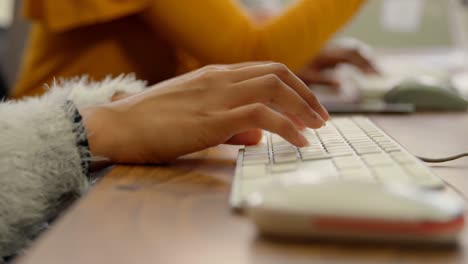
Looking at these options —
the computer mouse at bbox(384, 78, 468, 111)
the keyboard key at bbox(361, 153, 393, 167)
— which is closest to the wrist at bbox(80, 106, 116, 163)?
the keyboard key at bbox(361, 153, 393, 167)

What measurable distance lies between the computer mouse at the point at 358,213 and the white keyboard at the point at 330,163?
0.06m

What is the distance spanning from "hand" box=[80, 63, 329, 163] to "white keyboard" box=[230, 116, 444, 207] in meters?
0.03

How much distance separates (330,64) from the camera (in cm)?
153

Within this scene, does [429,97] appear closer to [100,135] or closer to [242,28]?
[242,28]

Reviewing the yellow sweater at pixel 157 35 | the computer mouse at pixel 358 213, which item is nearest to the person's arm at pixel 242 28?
the yellow sweater at pixel 157 35

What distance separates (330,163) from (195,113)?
0.15 m

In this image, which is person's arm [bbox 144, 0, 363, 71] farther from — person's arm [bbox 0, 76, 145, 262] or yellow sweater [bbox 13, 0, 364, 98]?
person's arm [bbox 0, 76, 145, 262]

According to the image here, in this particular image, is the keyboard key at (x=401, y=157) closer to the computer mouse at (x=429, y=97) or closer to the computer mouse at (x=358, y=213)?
the computer mouse at (x=358, y=213)

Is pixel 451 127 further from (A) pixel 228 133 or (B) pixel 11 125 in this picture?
(B) pixel 11 125

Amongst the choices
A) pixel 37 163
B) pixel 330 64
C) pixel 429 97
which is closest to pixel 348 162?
pixel 37 163

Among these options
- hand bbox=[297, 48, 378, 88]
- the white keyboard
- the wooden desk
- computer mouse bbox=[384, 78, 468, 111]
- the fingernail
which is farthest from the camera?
hand bbox=[297, 48, 378, 88]

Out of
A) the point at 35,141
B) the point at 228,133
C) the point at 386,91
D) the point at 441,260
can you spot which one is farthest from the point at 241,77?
the point at 386,91

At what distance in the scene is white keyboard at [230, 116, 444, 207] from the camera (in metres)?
0.48

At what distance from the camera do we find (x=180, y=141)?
62 centimetres
